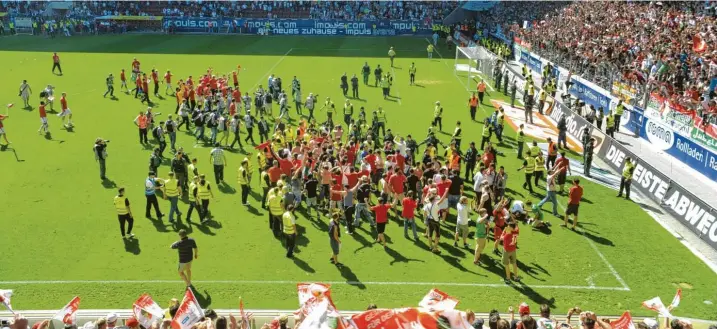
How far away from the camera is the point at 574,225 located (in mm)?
15758

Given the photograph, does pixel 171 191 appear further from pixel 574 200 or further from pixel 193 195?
pixel 574 200

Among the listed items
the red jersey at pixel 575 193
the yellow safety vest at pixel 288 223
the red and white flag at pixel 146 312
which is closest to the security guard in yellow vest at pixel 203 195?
the yellow safety vest at pixel 288 223

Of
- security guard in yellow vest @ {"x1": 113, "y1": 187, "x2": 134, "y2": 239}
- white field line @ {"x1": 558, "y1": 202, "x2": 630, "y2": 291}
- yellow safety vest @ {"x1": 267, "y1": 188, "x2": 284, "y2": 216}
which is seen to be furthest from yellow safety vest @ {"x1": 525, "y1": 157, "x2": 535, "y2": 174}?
security guard in yellow vest @ {"x1": 113, "y1": 187, "x2": 134, "y2": 239}

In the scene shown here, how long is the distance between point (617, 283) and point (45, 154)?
1942cm

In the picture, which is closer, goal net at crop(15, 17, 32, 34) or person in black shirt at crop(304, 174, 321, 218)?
person in black shirt at crop(304, 174, 321, 218)

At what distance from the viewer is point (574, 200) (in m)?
15.2

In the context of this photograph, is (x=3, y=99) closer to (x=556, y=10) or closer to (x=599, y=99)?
(x=599, y=99)

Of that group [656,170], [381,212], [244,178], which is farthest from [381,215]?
[656,170]

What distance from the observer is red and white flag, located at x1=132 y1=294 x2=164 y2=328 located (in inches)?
335

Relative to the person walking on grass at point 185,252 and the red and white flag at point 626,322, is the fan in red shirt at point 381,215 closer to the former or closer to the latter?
the person walking on grass at point 185,252

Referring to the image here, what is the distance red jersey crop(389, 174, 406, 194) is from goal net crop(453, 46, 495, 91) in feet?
63.3

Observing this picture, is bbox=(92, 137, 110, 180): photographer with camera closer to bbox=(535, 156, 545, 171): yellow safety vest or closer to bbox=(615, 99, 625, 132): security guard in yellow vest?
bbox=(535, 156, 545, 171): yellow safety vest

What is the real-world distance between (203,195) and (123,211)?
198cm

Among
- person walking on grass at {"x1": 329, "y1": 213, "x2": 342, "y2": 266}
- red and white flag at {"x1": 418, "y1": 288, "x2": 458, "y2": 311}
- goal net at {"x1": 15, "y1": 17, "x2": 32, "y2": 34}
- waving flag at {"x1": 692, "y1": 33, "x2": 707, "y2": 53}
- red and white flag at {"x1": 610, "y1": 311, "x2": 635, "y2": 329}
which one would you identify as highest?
waving flag at {"x1": 692, "y1": 33, "x2": 707, "y2": 53}
